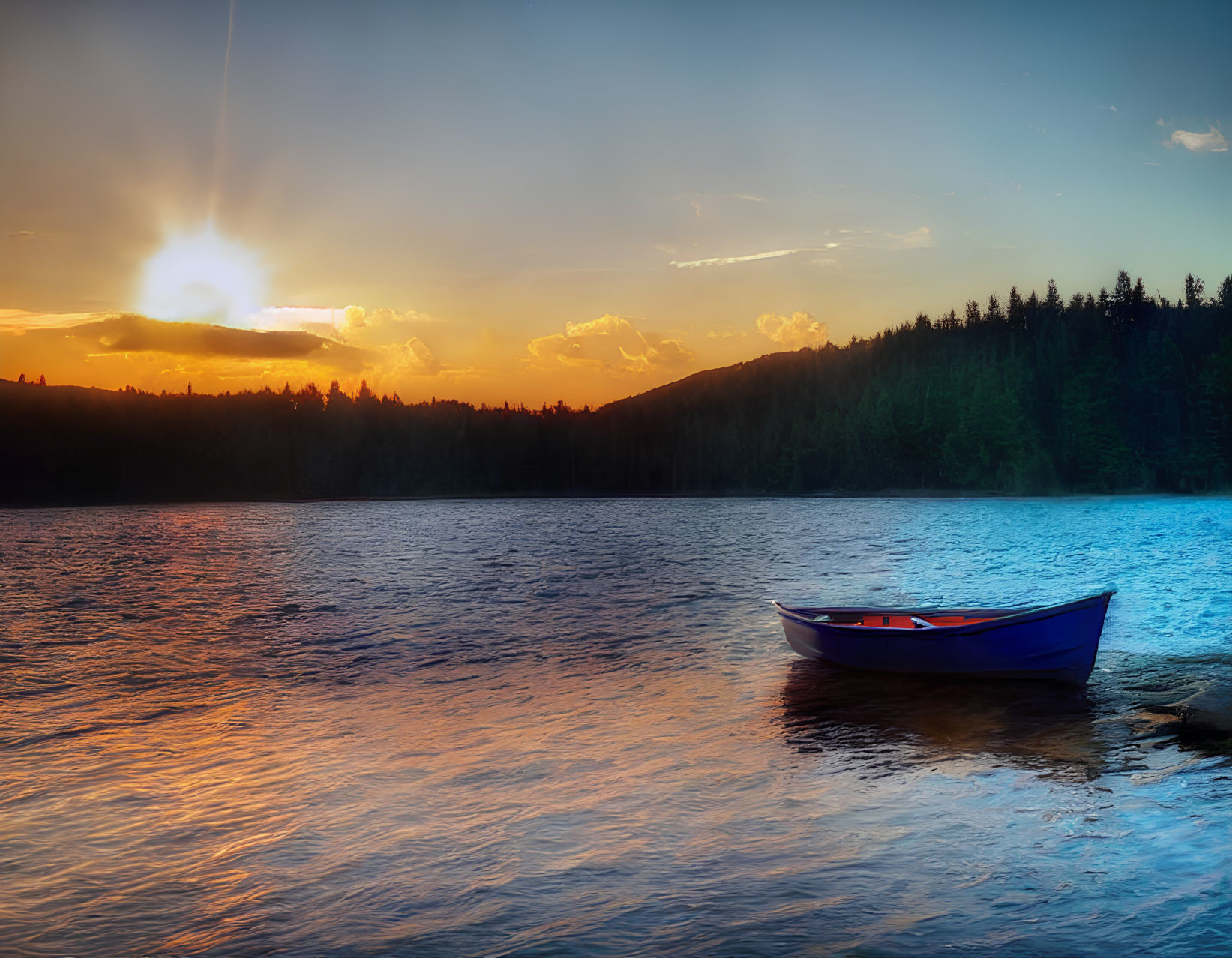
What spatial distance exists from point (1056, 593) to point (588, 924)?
123ft

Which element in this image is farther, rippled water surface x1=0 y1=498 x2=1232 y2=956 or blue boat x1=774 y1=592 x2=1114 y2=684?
blue boat x1=774 y1=592 x2=1114 y2=684

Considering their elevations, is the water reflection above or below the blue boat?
below

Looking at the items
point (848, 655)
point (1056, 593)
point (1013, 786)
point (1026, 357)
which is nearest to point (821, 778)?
point (1013, 786)

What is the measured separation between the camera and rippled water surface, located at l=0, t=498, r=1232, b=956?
9.24 m

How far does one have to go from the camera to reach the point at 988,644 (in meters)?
20.2

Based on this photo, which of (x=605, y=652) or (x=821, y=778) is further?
(x=605, y=652)

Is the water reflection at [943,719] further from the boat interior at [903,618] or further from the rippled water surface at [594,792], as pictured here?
the boat interior at [903,618]

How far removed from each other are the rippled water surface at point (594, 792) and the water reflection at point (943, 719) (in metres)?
0.10

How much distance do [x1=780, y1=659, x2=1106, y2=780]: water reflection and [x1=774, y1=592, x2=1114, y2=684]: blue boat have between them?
1.11 feet

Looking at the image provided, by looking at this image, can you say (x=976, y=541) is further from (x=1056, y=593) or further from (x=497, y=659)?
(x=497, y=659)

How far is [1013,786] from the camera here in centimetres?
1318

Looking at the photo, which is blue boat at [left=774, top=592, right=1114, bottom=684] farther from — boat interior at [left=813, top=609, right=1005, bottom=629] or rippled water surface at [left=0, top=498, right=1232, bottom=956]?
rippled water surface at [left=0, top=498, right=1232, bottom=956]

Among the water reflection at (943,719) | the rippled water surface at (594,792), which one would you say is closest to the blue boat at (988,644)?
the water reflection at (943,719)

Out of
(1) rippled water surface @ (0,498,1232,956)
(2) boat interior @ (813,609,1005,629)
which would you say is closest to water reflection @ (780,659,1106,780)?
(1) rippled water surface @ (0,498,1232,956)
